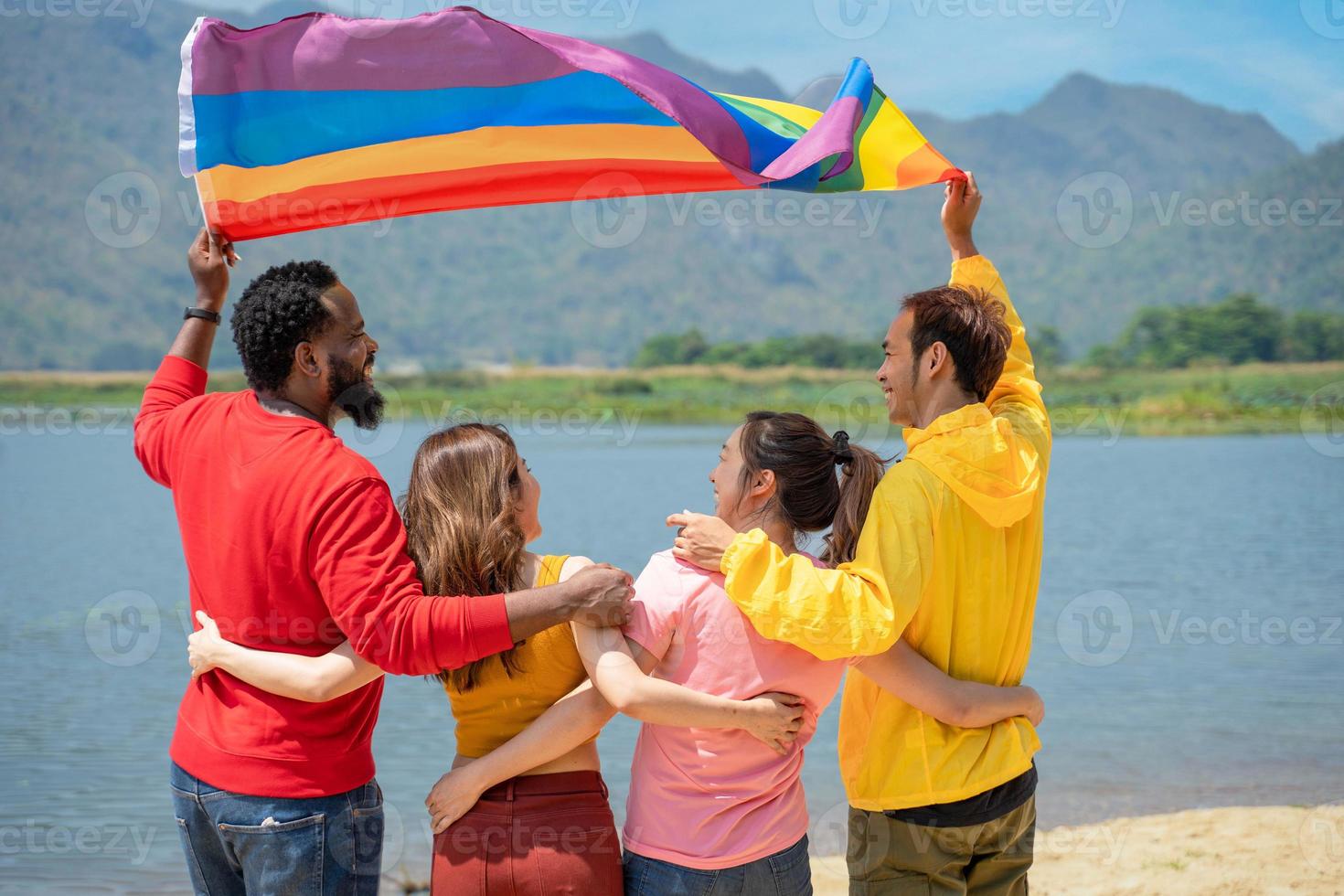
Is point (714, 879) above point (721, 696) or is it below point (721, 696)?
below

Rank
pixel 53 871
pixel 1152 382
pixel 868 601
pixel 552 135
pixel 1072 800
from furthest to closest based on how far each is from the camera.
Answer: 1. pixel 1152 382
2. pixel 1072 800
3. pixel 53 871
4. pixel 552 135
5. pixel 868 601

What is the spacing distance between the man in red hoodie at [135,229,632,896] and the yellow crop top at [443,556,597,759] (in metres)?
0.11

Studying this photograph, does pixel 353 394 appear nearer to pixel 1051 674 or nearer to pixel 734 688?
pixel 734 688

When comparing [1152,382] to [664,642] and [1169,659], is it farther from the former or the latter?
[664,642]

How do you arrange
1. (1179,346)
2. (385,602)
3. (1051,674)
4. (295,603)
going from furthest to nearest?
1. (1179,346)
2. (1051,674)
3. (295,603)
4. (385,602)

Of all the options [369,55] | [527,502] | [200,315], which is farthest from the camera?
[369,55]

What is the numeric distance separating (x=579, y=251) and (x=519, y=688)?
120 m

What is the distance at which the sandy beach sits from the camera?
14.8 feet

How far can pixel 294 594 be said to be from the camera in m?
2.03

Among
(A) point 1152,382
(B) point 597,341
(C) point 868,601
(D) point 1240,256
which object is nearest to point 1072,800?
(C) point 868,601

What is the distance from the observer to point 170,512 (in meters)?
26.6

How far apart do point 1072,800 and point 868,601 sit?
16.5 ft

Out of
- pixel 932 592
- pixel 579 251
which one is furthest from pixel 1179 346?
pixel 932 592

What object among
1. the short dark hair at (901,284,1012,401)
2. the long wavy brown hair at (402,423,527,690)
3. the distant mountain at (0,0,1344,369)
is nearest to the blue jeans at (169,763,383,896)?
the long wavy brown hair at (402,423,527,690)
